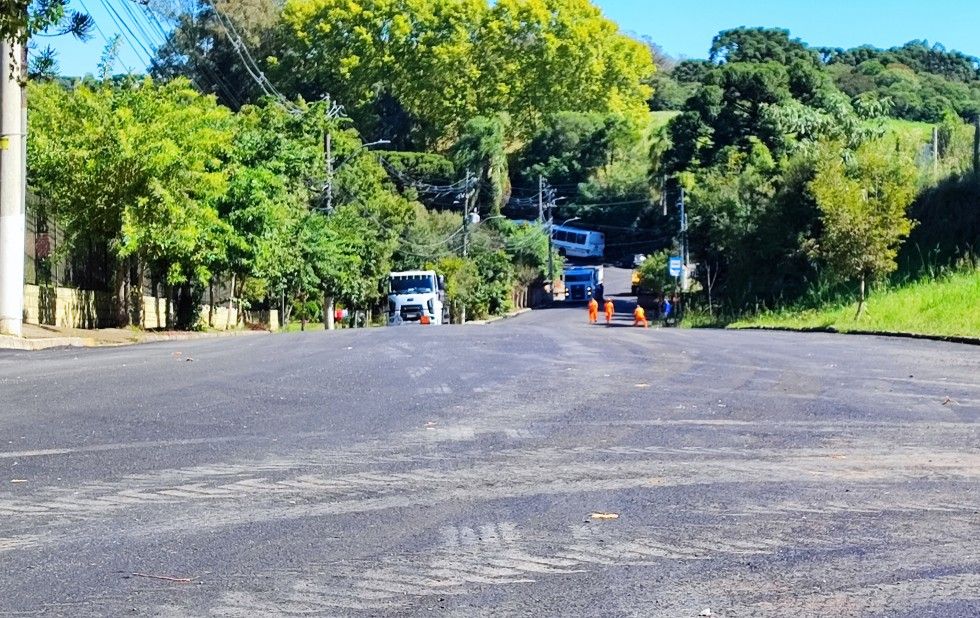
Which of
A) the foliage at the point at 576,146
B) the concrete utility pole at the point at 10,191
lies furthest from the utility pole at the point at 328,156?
the foliage at the point at 576,146

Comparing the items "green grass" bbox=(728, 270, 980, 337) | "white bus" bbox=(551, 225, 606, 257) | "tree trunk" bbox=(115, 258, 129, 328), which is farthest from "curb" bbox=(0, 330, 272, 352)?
"white bus" bbox=(551, 225, 606, 257)

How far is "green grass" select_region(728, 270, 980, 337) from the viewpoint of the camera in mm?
30406

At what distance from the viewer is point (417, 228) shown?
77062 millimetres

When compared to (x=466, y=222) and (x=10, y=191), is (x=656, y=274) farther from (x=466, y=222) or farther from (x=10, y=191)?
(x=10, y=191)

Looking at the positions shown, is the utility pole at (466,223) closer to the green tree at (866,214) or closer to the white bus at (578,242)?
the white bus at (578,242)

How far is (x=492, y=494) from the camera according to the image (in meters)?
8.77

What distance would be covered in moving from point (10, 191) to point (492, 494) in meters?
20.9

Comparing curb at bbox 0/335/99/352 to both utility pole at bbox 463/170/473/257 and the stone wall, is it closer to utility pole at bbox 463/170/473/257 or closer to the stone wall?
the stone wall

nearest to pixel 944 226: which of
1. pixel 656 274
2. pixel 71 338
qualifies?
pixel 71 338

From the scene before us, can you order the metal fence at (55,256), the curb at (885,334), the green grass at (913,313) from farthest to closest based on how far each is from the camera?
the metal fence at (55,256) < the green grass at (913,313) < the curb at (885,334)

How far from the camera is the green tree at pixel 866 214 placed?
122 feet

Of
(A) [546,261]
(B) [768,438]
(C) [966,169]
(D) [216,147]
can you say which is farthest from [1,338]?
(A) [546,261]

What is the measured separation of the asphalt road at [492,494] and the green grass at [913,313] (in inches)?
556

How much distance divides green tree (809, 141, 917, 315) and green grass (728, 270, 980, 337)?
89 centimetres
